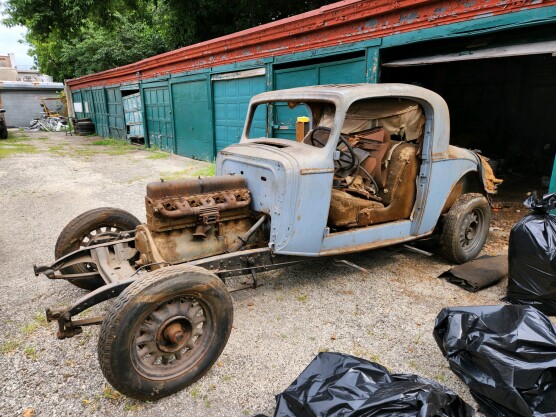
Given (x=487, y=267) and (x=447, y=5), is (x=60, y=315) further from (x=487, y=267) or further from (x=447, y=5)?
(x=447, y=5)

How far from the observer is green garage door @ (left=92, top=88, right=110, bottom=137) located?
19.5 meters

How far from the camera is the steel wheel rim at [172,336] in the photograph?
2398 mm

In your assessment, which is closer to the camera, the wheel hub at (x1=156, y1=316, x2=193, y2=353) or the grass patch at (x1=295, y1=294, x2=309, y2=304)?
the wheel hub at (x1=156, y1=316, x2=193, y2=353)

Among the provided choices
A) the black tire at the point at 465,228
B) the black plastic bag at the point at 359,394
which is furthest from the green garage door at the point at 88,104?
the black plastic bag at the point at 359,394

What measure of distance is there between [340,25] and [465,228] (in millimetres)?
4495

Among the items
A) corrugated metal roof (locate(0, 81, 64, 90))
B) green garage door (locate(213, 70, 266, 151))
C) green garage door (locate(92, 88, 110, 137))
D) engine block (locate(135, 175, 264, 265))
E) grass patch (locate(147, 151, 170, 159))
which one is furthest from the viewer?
corrugated metal roof (locate(0, 81, 64, 90))

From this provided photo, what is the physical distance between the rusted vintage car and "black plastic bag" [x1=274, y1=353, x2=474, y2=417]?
0.74 metres

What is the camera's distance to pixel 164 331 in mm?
2469

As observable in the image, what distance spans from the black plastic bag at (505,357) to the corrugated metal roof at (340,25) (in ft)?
13.2

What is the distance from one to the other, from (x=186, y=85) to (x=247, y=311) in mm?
10227

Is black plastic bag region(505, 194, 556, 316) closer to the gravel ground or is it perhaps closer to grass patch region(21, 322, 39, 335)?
the gravel ground

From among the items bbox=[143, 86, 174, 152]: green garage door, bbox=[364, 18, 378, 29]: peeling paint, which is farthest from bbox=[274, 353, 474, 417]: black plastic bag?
bbox=[143, 86, 174, 152]: green garage door

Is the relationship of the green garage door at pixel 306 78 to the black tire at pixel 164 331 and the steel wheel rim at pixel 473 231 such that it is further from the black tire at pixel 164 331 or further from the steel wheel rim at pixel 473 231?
the black tire at pixel 164 331

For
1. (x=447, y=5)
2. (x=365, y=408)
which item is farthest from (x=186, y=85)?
(x=365, y=408)
